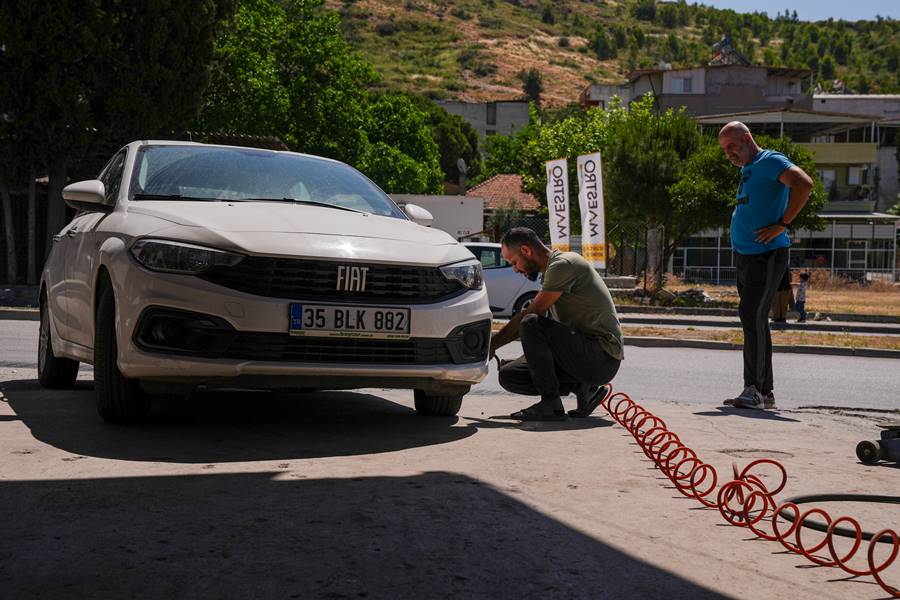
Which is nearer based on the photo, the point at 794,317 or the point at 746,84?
the point at 794,317

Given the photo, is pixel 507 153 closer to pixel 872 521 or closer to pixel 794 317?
pixel 794 317

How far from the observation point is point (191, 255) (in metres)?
5.33

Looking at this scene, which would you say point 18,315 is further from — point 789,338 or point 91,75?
point 789,338

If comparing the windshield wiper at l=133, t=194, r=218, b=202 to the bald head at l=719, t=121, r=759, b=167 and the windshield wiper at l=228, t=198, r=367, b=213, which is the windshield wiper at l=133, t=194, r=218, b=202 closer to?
the windshield wiper at l=228, t=198, r=367, b=213

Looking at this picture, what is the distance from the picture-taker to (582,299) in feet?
22.1

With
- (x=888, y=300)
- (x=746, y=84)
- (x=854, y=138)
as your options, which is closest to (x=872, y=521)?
(x=888, y=300)

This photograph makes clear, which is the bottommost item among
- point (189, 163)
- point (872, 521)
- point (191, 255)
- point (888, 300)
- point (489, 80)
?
point (888, 300)

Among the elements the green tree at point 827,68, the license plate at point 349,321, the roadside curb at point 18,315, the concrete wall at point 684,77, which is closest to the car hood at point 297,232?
the license plate at point 349,321

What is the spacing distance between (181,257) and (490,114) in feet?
428

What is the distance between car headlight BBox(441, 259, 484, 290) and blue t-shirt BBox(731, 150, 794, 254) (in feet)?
8.34

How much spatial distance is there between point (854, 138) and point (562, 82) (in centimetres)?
11753

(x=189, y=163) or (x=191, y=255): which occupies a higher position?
(x=189, y=163)

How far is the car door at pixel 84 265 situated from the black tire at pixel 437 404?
197 centimetres

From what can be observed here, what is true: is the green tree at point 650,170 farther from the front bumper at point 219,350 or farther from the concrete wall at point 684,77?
the concrete wall at point 684,77
